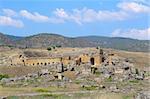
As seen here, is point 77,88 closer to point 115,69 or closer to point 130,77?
point 130,77

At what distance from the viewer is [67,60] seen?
75.4 m

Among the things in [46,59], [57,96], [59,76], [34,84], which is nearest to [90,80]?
[59,76]

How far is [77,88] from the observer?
47188 millimetres

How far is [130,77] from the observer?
186 feet

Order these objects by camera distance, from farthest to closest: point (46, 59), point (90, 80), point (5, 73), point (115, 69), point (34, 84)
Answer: point (46, 59), point (5, 73), point (115, 69), point (90, 80), point (34, 84)

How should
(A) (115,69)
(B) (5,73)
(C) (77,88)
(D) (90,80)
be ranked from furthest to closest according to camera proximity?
(B) (5,73) < (A) (115,69) < (D) (90,80) < (C) (77,88)

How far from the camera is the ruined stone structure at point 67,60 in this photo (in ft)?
235

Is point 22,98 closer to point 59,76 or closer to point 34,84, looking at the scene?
point 34,84

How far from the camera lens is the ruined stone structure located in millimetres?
71569

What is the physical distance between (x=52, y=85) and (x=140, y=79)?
509 inches

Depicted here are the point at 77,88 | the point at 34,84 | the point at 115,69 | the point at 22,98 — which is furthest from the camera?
the point at 115,69

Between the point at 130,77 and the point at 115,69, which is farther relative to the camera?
the point at 115,69

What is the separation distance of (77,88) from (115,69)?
15750 mm

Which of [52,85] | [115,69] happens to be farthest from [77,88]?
[115,69]
